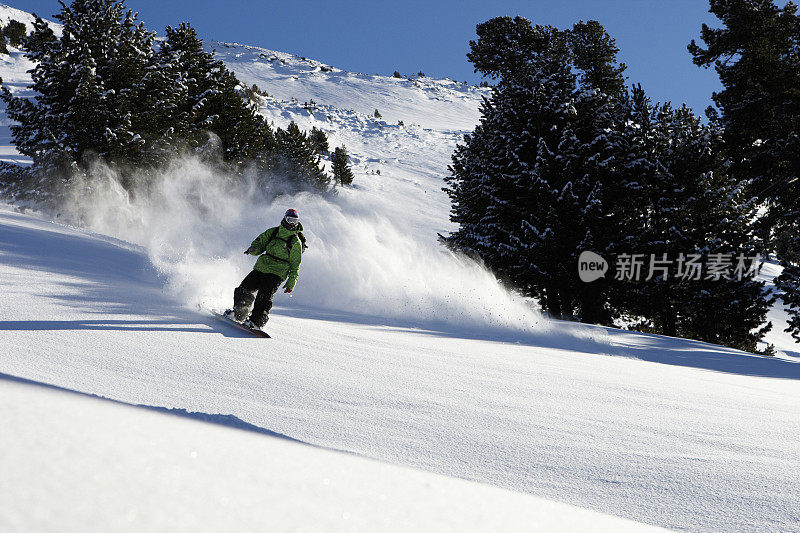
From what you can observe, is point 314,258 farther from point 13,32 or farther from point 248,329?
point 13,32

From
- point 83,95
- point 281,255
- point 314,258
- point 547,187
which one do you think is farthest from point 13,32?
point 281,255

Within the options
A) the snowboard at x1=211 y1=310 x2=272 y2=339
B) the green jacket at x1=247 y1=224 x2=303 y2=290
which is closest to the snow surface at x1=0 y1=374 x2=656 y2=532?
the snowboard at x1=211 y1=310 x2=272 y2=339

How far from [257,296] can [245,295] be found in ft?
0.97

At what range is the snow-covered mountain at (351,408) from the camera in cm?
171

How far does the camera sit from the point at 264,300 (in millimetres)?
7641

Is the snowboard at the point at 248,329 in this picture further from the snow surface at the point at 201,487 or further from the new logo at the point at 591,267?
the new logo at the point at 591,267

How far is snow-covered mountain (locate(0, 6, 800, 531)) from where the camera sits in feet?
5.60

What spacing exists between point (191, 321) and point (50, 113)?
69.5ft

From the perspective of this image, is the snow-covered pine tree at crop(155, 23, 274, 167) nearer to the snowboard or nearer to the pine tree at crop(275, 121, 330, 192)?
the pine tree at crop(275, 121, 330, 192)

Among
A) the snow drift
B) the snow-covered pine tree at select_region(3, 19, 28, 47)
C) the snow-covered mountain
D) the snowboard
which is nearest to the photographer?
the snow-covered mountain

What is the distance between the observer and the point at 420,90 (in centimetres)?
10162

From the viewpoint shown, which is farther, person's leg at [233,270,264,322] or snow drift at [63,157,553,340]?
snow drift at [63,157,553,340]

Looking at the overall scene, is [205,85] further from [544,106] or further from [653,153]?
[653,153]

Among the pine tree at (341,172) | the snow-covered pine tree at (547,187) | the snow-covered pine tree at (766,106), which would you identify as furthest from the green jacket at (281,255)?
the pine tree at (341,172)
